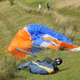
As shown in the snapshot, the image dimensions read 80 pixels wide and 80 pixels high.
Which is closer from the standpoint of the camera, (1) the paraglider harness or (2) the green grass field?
(2) the green grass field

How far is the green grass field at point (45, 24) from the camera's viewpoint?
6645 millimetres

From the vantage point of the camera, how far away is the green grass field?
6.64m

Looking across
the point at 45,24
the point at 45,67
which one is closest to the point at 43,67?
the point at 45,67

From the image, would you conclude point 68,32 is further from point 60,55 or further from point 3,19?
point 3,19

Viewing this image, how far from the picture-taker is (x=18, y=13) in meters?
25.4

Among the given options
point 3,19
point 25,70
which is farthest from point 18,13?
point 25,70

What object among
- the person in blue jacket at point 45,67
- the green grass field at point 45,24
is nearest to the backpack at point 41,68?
the person in blue jacket at point 45,67

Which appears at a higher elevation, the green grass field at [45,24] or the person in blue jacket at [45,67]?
the person in blue jacket at [45,67]

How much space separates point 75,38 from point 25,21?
8.86m

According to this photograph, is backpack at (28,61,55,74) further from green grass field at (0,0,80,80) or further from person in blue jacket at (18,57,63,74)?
green grass field at (0,0,80,80)

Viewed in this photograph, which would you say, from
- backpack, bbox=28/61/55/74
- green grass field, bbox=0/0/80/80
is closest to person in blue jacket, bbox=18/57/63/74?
backpack, bbox=28/61/55/74

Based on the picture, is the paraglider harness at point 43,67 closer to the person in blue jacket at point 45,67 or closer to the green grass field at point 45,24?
the person in blue jacket at point 45,67

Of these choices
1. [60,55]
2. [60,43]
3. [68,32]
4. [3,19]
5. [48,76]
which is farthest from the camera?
[3,19]

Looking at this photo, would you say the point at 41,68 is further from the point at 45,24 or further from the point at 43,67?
the point at 45,24
